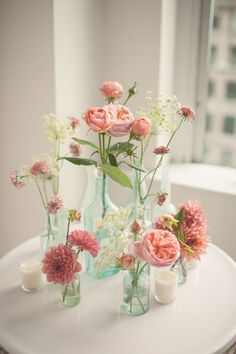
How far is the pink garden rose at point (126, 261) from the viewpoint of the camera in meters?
0.98

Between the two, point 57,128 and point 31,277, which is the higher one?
point 57,128

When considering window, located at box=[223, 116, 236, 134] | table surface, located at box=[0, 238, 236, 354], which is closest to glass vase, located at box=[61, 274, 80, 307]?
table surface, located at box=[0, 238, 236, 354]

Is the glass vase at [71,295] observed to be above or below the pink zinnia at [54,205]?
below

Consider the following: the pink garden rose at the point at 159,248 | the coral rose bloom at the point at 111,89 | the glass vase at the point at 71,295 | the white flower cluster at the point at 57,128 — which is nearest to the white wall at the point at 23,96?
the white flower cluster at the point at 57,128

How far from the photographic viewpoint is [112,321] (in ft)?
3.52

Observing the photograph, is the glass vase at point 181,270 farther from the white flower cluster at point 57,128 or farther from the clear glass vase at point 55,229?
the white flower cluster at point 57,128

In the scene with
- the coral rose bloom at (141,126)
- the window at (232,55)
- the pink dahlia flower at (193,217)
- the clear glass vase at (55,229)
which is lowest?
the clear glass vase at (55,229)

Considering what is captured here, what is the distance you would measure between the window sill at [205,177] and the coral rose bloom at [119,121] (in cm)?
96

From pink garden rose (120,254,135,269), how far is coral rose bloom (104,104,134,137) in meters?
0.28

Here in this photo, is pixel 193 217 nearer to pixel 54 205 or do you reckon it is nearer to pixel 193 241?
pixel 193 241

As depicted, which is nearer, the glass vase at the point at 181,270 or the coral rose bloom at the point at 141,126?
the coral rose bloom at the point at 141,126

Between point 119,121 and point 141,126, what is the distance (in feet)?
0.17

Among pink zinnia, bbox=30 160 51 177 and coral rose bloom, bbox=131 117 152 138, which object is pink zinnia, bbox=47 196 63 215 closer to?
pink zinnia, bbox=30 160 51 177

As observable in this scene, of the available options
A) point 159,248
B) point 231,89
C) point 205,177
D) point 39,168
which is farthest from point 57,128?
point 231,89
